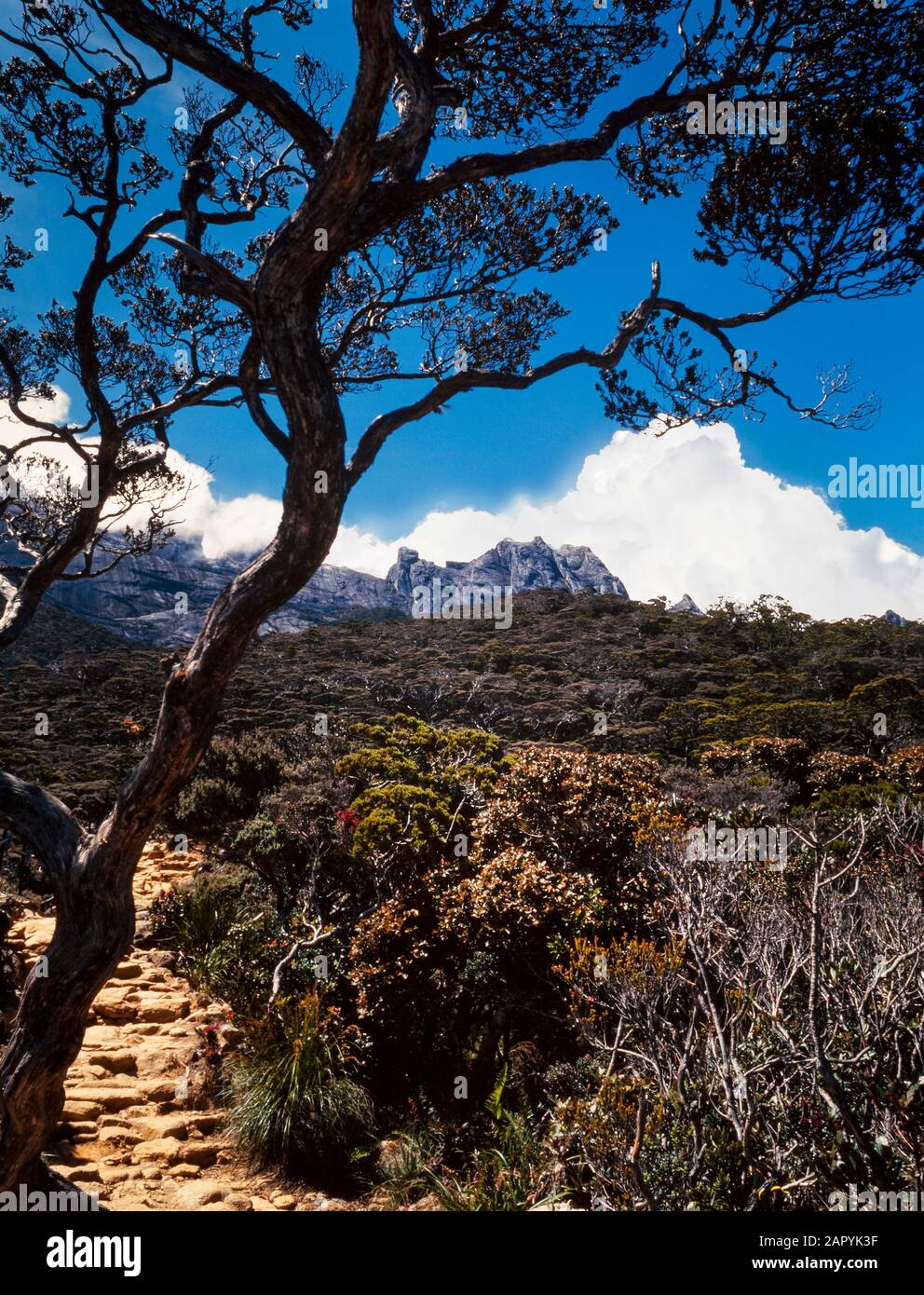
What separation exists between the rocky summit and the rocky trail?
527 cm

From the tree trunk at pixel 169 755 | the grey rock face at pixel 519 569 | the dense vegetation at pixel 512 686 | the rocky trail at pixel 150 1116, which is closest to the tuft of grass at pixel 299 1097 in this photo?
the rocky trail at pixel 150 1116

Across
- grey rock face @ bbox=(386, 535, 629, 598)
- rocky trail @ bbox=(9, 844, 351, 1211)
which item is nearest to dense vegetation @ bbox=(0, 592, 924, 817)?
rocky trail @ bbox=(9, 844, 351, 1211)

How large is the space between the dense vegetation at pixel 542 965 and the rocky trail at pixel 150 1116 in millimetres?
257

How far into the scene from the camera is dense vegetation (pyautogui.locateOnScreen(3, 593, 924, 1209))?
11.0ft

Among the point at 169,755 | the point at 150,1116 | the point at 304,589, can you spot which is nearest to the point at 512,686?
the point at 304,589

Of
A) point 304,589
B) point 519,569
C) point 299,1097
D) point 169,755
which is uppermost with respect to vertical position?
point 519,569

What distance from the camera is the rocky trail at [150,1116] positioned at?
4.17 m

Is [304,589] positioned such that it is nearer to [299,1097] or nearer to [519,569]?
[299,1097]

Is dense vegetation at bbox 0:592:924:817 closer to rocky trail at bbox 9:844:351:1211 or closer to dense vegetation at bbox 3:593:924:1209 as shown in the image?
dense vegetation at bbox 3:593:924:1209

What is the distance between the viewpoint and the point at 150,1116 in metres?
4.88

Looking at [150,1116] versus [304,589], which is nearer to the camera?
[150,1116]

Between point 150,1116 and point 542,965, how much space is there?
3.28 metres

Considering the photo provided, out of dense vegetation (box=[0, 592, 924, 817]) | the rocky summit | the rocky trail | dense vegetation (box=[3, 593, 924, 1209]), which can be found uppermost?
the rocky summit

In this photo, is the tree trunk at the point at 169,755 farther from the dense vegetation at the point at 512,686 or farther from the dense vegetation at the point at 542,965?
the dense vegetation at the point at 512,686
